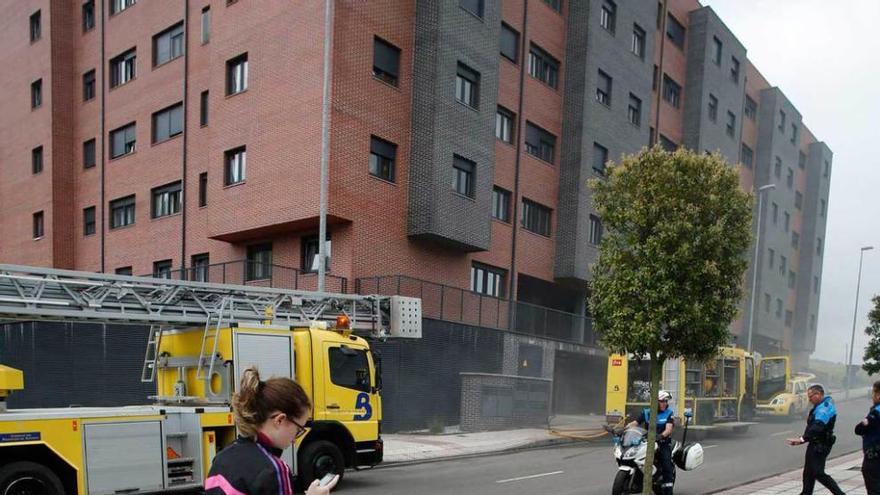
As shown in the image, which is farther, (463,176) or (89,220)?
(89,220)

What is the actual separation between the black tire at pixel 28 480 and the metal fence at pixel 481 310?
42.5 ft

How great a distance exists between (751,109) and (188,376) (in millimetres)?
46896

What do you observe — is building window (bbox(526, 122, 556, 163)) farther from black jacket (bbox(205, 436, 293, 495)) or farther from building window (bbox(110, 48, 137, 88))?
black jacket (bbox(205, 436, 293, 495))

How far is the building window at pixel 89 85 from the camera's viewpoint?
31281mm

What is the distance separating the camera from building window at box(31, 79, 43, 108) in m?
32.1

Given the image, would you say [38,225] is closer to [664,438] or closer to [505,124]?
[505,124]

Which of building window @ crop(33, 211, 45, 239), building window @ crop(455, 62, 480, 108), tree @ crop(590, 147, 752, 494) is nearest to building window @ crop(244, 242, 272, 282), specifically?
building window @ crop(455, 62, 480, 108)

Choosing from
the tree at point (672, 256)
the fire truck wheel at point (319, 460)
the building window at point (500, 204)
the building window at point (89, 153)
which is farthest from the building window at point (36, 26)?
the tree at point (672, 256)

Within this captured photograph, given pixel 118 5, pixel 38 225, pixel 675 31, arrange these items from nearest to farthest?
pixel 118 5 → pixel 38 225 → pixel 675 31

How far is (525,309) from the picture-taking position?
25.8 metres

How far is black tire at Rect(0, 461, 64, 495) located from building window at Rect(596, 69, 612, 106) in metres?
26.2

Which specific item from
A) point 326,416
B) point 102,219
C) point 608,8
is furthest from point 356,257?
point 608,8

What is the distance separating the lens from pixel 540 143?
28891 mm

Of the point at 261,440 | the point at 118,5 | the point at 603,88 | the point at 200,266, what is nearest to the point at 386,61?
the point at 200,266
